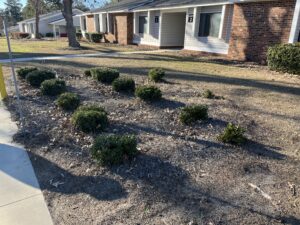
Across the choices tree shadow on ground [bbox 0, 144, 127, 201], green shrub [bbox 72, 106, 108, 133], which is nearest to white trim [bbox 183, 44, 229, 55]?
green shrub [bbox 72, 106, 108, 133]

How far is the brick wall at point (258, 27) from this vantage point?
36.0ft

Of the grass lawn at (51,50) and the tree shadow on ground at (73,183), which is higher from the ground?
the tree shadow on ground at (73,183)

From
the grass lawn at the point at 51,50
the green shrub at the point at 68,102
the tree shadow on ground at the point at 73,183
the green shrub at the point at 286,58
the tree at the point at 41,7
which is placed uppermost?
the tree at the point at 41,7

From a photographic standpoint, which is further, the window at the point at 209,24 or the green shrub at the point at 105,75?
the window at the point at 209,24

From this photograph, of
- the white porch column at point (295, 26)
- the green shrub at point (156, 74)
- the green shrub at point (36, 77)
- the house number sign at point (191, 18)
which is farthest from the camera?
the house number sign at point (191, 18)

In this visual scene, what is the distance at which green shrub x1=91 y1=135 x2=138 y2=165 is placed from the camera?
11.6 feet

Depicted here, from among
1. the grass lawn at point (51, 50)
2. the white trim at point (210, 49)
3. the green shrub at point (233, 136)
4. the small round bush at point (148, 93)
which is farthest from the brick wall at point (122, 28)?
the green shrub at point (233, 136)

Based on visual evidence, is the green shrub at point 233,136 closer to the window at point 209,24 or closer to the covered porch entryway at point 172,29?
the window at point 209,24

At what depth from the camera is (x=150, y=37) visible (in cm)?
2055

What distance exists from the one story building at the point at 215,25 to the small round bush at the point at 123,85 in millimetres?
7454

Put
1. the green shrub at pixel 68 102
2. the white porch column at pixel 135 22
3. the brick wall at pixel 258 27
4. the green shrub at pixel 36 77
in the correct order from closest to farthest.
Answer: the green shrub at pixel 68 102 < the green shrub at pixel 36 77 < the brick wall at pixel 258 27 < the white porch column at pixel 135 22

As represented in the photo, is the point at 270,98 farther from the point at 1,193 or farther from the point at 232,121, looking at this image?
the point at 1,193

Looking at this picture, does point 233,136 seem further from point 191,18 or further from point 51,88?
point 191,18

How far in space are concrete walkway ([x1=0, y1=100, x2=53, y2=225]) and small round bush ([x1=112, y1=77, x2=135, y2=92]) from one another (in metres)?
3.00
